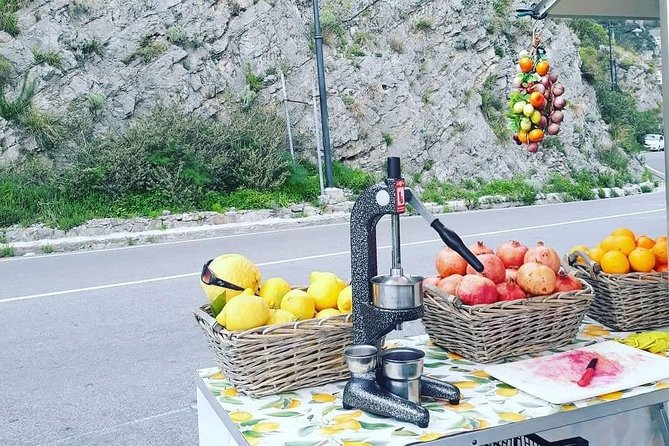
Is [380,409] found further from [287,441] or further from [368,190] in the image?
[368,190]

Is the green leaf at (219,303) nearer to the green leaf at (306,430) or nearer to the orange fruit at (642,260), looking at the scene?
the green leaf at (306,430)

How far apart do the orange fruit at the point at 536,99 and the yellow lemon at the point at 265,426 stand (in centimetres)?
203

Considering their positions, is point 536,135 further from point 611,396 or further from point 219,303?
point 219,303

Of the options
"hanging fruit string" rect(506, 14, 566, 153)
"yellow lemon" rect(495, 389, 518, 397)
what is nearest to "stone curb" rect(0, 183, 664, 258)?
"hanging fruit string" rect(506, 14, 566, 153)

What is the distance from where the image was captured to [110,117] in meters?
15.9

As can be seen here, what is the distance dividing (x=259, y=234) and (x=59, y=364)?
7309mm

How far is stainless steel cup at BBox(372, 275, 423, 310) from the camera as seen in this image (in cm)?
177

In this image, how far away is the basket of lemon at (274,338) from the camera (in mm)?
1955

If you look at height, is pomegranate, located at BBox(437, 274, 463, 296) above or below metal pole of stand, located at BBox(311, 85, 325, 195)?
below

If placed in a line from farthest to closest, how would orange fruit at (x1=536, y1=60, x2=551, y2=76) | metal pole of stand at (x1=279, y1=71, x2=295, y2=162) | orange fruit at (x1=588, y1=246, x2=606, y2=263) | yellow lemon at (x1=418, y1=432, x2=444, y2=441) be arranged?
metal pole of stand at (x1=279, y1=71, x2=295, y2=162) → orange fruit at (x1=536, y1=60, x2=551, y2=76) → orange fruit at (x1=588, y1=246, x2=606, y2=263) → yellow lemon at (x1=418, y1=432, x2=444, y2=441)

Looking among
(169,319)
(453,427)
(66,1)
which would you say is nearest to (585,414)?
(453,427)

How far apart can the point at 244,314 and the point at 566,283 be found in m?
1.02

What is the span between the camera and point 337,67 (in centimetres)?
1922

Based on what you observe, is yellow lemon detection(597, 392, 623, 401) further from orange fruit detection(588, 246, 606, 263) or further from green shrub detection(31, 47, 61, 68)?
green shrub detection(31, 47, 61, 68)
